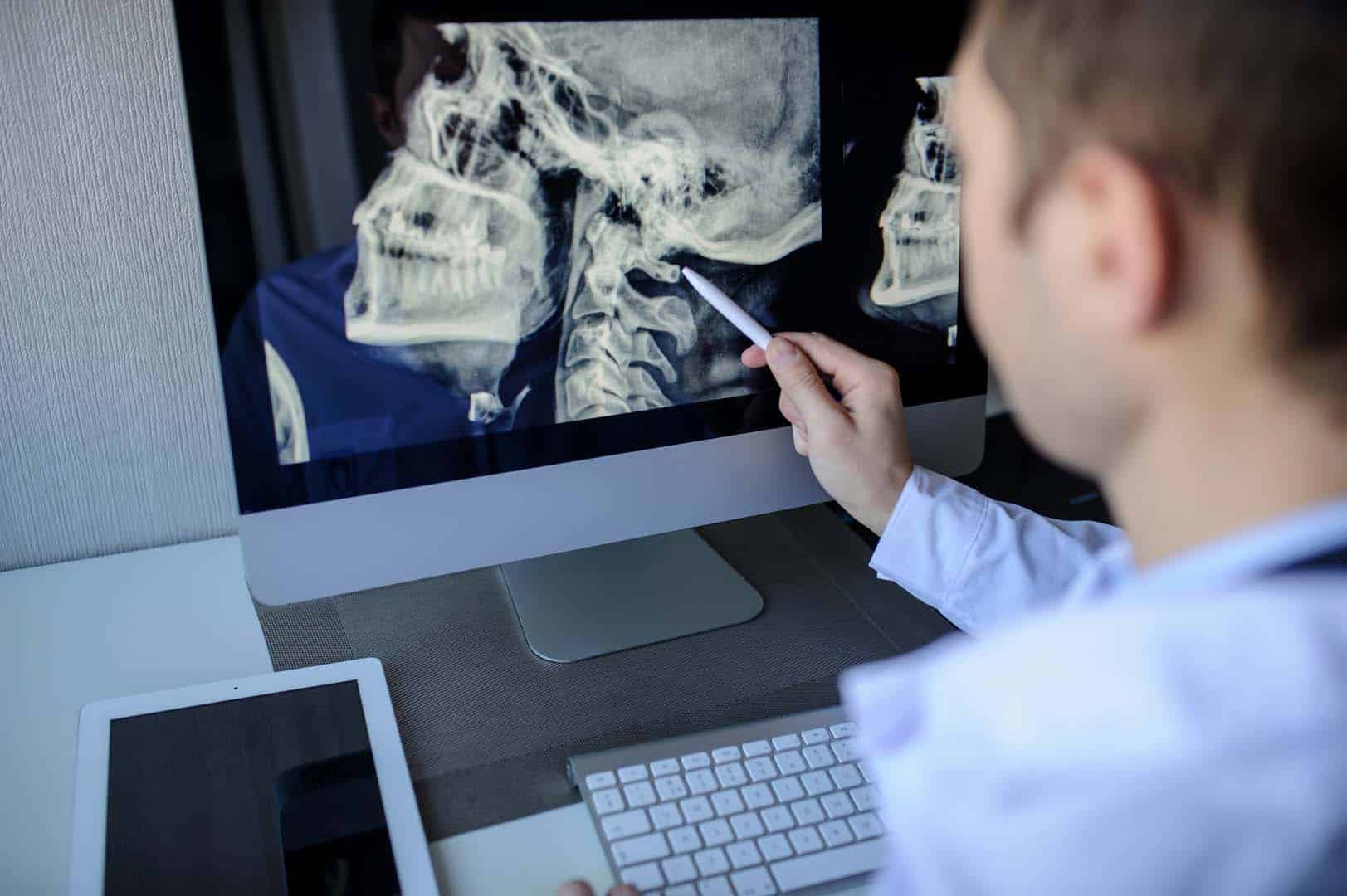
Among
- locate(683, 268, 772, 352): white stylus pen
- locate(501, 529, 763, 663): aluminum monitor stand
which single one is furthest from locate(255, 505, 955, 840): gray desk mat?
locate(683, 268, 772, 352): white stylus pen

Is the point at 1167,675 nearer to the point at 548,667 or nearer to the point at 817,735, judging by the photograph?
the point at 817,735

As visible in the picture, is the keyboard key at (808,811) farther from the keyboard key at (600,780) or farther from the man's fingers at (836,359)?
the man's fingers at (836,359)

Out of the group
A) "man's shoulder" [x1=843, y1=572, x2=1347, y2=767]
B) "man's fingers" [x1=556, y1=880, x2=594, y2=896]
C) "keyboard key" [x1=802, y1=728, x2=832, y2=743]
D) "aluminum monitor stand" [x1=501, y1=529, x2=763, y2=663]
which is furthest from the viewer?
"aluminum monitor stand" [x1=501, y1=529, x2=763, y2=663]

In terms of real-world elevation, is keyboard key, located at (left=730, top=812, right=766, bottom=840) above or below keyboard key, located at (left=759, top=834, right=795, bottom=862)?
above

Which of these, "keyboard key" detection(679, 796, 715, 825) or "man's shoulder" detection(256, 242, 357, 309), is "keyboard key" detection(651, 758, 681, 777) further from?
"man's shoulder" detection(256, 242, 357, 309)

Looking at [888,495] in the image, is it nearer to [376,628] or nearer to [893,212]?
[893,212]

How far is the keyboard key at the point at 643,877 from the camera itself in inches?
20.2

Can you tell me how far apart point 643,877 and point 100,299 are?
0.60 metres

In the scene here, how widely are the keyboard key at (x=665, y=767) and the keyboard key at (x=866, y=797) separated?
10 cm

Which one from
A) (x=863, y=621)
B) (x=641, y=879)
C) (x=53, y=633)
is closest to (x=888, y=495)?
(x=863, y=621)

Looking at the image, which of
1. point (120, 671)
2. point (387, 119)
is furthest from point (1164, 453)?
point (120, 671)

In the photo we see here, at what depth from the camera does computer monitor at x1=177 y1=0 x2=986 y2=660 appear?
556mm

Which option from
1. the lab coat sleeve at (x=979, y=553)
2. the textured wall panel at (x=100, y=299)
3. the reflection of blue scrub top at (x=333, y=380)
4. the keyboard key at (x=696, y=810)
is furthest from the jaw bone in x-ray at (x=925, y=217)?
the textured wall panel at (x=100, y=299)

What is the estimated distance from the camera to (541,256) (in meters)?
0.61
